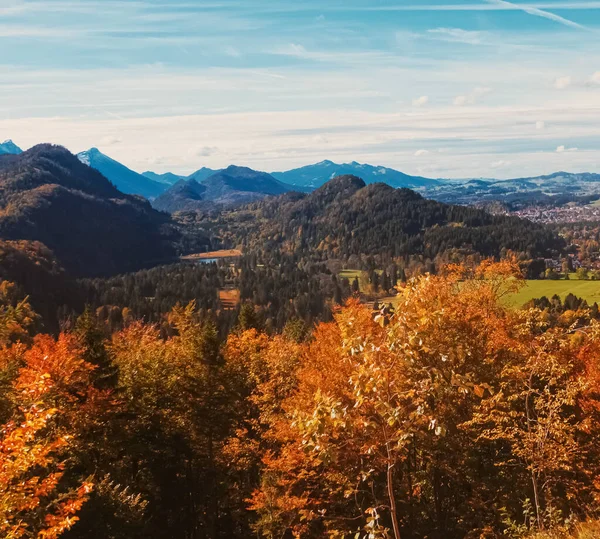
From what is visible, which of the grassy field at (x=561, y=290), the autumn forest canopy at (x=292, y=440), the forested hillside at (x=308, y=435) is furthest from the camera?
the grassy field at (x=561, y=290)

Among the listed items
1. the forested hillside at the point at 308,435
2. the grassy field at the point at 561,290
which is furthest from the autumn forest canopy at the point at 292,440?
the grassy field at the point at 561,290

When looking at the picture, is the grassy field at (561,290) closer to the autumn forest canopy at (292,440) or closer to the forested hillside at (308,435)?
the autumn forest canopy at (292,440)

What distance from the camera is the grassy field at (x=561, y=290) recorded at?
488 feet

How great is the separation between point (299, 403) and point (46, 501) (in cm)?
1300

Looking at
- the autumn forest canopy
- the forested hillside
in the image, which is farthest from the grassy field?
the forested hillside

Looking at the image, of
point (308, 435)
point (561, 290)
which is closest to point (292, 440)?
point (308, 435)

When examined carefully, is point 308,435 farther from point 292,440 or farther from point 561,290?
point 561,290

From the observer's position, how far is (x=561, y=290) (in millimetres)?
164375

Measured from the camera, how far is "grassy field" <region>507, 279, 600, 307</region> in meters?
149

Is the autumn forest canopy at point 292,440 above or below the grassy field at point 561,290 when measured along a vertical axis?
above

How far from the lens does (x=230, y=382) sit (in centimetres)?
4106

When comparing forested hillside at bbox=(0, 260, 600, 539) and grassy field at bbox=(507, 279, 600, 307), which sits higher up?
forested hillside at bbox=(0, 260, 600, 539)

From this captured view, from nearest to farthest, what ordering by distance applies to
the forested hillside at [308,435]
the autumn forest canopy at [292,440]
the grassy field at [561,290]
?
the forested hillside at [308,435]
the autumn forest canopy at [292,440]
the grassy field at [561,290]

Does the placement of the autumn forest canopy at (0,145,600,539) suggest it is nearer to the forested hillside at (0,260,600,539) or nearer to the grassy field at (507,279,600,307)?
the forested hillside at (0,260,600,539)
